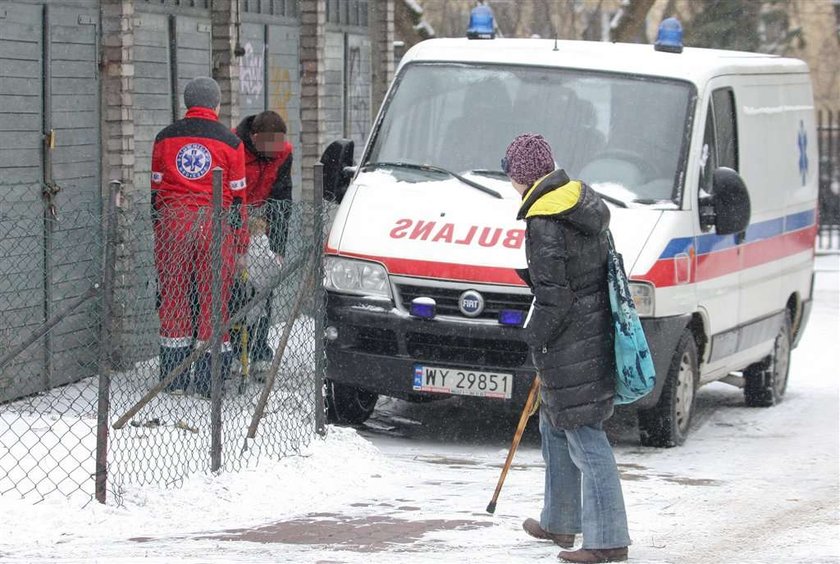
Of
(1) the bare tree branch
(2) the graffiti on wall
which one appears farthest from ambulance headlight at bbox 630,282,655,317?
(1) the bare tree branch

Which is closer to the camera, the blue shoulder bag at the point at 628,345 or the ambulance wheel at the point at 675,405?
the blue shoulder bag at the point at 628,345

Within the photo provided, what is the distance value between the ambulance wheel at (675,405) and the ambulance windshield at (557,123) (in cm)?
89

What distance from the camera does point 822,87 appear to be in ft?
145

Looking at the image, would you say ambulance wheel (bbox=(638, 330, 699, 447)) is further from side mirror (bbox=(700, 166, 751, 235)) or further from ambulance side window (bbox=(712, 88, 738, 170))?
ambulance side window (bbox=(712, 88, 738, 170))

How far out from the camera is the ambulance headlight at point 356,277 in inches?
359

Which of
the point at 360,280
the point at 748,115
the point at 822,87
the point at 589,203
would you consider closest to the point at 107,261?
the point at 589,203

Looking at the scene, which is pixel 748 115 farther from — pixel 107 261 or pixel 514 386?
pixel 107 261

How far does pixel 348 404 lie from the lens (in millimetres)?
9797

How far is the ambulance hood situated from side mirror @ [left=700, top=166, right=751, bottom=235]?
1.58ft

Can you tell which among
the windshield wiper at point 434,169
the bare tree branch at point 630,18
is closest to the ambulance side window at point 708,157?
the windshield wiper at point 434,169

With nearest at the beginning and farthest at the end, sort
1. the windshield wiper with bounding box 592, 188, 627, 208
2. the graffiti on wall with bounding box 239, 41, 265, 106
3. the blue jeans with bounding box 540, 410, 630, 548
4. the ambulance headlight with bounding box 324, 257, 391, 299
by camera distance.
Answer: the blue jeans with bounding box 540, 410, 630, 548
the ambulance headlight with bounding box 324, 257, 391, 299
the windshield wiper with bounding box 592, 188, 627, 208
the graffiti on wall with bounding box 239, 41, 265, 106

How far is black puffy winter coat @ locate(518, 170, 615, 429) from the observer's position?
6434 millimetres

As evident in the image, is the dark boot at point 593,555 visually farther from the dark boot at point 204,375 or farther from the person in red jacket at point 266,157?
the person in red jacket at point 266,157

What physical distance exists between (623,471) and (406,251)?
5.40ft
